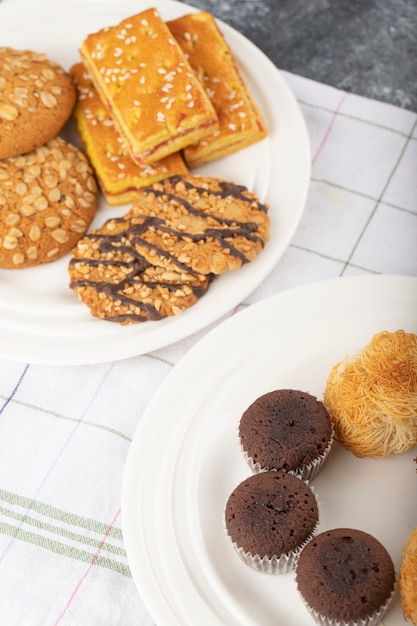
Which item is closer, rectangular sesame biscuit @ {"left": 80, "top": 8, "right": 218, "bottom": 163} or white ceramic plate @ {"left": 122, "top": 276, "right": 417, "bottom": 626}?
white ceramic plate @ {"left": 122, "top": 276, "right": 417, "bottom": 626}

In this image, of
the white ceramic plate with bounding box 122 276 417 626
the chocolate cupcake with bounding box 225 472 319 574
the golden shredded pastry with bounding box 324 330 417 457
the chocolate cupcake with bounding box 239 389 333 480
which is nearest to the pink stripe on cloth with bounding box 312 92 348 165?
the white ceramic plate with bounding box 122 276 417 626

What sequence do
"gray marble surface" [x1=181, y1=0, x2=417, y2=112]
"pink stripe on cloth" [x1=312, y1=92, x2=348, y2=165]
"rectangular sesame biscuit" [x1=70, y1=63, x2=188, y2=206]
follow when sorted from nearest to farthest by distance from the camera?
"rectangular sesame biscuit" [x1=70, y1=63, x2=188, y2=206]
"pink stripe on cloth" [x1=312, y1=92, x2=348, y2=165]
"gray marble surface" [x1=181, y1=0, x2=417, y2=112]

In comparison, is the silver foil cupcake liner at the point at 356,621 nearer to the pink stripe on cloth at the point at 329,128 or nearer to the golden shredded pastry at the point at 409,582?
the golden shredded pastry at the point at 409,582

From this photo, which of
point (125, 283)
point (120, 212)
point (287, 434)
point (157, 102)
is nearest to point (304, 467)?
point (287, 434)

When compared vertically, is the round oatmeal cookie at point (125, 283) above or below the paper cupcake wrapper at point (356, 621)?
above

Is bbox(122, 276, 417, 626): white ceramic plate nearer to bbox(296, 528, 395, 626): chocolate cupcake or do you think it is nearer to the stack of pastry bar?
bbox(296, 528, 395, 626): chocolate cupcake

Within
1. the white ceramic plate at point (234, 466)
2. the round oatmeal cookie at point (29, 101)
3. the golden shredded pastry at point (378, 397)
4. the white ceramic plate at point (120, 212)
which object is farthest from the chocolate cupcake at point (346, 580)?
the round oatmeal cookie at point (29, 101)
